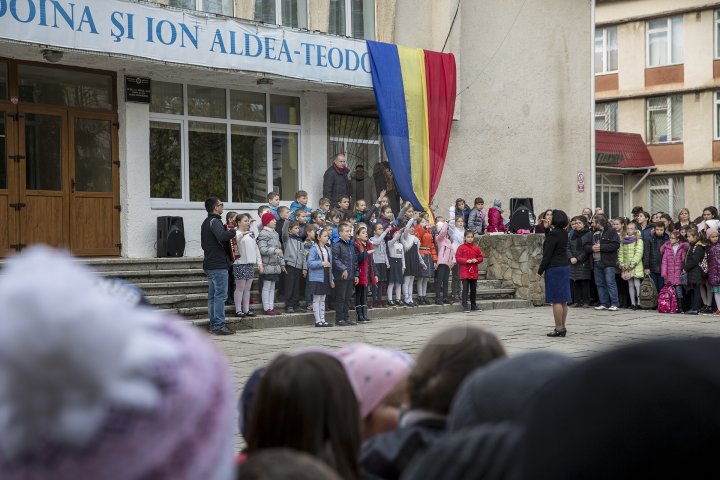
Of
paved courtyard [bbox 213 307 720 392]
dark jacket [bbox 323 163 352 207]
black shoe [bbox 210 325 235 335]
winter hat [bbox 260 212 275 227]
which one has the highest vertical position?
dark jacket [bbox 323 163 352 207]

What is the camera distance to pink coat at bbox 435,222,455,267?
17.7m

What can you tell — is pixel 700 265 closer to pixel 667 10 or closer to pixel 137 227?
pixel 137 227

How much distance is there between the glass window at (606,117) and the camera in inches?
1499

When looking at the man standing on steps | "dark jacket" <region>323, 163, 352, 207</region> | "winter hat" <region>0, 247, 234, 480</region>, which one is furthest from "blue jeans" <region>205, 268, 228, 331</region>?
"winter hat" <region>0, 247, 234, 480</region>

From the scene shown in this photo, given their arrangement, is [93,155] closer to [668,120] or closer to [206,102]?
[206,102]

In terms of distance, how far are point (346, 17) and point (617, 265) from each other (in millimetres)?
7891

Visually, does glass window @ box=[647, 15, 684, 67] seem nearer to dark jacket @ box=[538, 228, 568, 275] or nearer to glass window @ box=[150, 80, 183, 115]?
glass window @ box=[150, 80, 183, 115]

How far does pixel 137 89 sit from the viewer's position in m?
16.4

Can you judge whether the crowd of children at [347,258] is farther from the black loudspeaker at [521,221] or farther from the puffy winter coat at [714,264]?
the puffy winter coat at [714,264]

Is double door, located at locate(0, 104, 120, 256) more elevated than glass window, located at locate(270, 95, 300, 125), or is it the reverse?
glass window, located at locate(270, 95, 300, 125)

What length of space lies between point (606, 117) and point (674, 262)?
22.2 metres

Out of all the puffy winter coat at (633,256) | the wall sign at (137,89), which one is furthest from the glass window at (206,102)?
the puffy winter coat at (633,256)

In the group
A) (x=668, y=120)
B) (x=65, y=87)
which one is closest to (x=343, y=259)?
(x=65, y=87)

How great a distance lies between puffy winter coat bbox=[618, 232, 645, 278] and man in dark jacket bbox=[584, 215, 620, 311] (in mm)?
151
